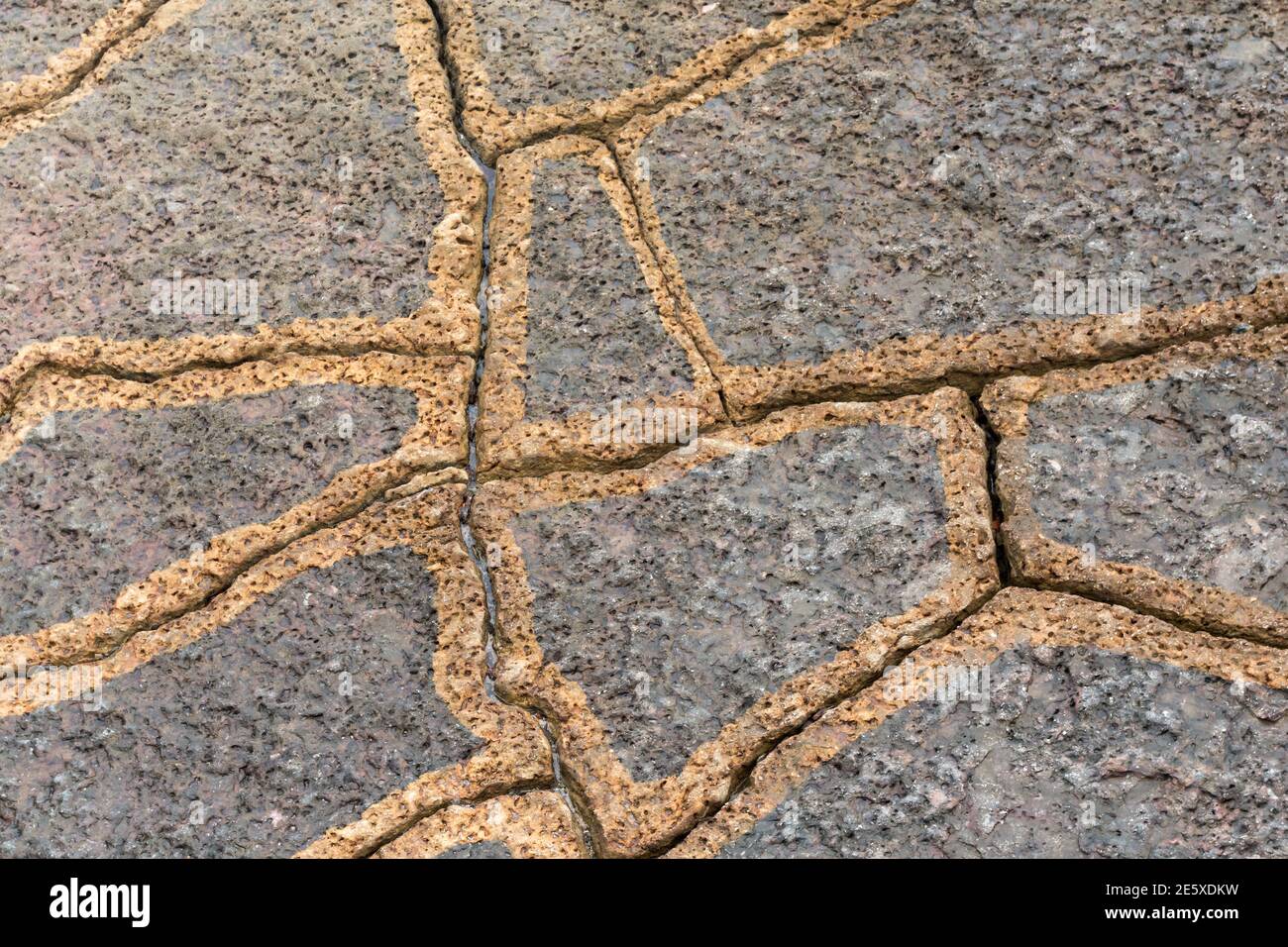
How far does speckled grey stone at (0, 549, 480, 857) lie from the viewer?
3.90 feet

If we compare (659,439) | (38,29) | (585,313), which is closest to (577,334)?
(585,313)

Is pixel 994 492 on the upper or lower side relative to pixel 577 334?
lower

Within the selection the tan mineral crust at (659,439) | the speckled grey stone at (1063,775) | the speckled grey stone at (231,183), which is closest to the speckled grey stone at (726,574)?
the tan mineral crust at (659,439)

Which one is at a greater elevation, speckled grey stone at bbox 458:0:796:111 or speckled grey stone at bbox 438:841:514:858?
speckled grey stone at bbox 458:0:796:111

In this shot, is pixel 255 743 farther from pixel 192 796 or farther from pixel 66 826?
pixel 66 826

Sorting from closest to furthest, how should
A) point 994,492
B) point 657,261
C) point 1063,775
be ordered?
point 1063,775 → point 994,492 → point 657,261

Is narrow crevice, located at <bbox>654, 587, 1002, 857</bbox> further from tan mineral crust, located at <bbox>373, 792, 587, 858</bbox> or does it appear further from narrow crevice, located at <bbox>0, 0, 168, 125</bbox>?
narrow crevice, located at <bbox>0, 0, 168, 125</bbox>

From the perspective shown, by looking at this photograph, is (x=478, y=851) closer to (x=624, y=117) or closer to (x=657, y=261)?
(x=657, y=261)

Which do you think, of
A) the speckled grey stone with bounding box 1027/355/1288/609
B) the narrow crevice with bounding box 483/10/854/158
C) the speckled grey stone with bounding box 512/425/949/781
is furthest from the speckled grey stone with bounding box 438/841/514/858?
the narrow crevice with bounding box 483/10/854/158

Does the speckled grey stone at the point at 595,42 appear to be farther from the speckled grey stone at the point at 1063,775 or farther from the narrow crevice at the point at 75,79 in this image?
the speckled grey stone at the point at 1063,775

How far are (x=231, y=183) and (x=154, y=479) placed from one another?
1.14 ft

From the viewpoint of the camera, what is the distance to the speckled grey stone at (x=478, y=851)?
3.83ft

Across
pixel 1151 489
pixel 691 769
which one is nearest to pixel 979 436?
pixel 1151 489

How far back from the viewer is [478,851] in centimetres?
117
